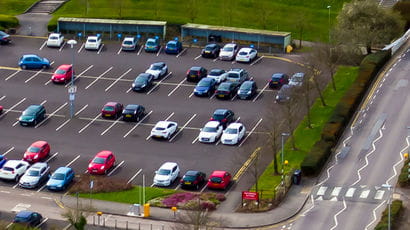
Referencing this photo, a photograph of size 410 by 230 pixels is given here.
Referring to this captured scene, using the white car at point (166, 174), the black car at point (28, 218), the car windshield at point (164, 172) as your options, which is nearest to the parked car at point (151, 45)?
the white car at point (166, 174)

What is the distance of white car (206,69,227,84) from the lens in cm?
12606

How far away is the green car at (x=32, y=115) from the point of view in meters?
117

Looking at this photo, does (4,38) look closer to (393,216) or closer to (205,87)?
(205,87)

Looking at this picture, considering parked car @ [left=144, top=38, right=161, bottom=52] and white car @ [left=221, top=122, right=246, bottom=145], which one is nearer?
white car @ [left=221, top=122, right=246, bottom=145]

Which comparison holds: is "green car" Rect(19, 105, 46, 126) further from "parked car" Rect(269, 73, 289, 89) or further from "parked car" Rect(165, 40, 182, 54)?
"parked car" Rect(269, 73, 289, 89)

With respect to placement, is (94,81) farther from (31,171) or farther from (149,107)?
(31,171)

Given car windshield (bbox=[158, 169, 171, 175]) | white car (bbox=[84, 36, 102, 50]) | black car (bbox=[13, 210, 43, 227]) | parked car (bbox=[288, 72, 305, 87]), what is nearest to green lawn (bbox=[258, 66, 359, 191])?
parked car (bbox=[288, 72, 305, 87])

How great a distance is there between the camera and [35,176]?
105 m

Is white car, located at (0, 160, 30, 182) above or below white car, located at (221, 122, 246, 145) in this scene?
below

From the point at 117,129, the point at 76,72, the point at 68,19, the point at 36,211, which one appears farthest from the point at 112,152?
the point at 68,19

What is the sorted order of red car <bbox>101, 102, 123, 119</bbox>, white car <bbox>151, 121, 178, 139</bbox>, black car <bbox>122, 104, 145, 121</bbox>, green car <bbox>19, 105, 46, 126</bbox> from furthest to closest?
red car <bbox>101, 102, 123, 119</bbox>
black car <bbox>122, 104, 145, 121</bbox>
green car <bbox>19, 105, 46, 126</bbox>
white car <bbox>151, 121, 178, 139</bbox>

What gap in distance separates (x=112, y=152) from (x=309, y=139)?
18.7 metres

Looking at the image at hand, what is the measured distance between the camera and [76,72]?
5123 inches

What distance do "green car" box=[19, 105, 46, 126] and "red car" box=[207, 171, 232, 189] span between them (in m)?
22.4
